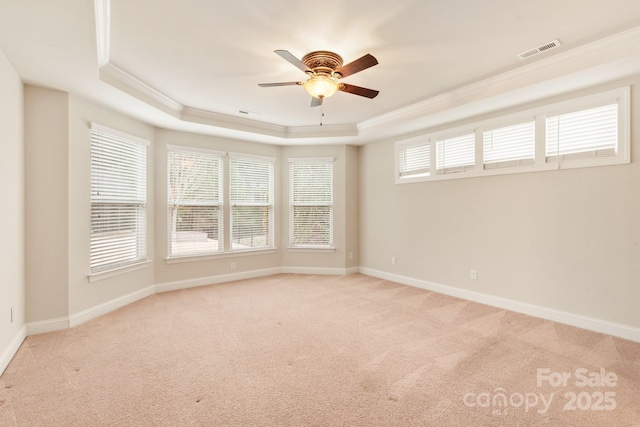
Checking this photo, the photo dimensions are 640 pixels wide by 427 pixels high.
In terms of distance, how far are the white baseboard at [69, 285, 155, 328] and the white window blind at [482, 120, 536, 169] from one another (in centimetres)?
531

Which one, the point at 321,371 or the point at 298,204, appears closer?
the point at 321,371

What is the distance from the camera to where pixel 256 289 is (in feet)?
16.8

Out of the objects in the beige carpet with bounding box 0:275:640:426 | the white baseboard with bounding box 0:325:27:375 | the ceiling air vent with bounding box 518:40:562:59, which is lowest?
the beige carpet with bounding box 0:275:640:426

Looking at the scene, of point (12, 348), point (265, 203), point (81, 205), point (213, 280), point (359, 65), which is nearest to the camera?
point (359, 65)

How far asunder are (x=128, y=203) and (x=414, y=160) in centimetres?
448

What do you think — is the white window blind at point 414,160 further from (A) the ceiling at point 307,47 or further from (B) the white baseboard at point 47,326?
(B) the white baseboard at point 47,326

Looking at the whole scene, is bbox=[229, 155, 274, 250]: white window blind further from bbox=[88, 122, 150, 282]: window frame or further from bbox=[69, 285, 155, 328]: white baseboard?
bbox=[69, 285, 155, 328]: white baseboard

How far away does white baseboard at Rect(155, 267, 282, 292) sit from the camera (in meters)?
5.06

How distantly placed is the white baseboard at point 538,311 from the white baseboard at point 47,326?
476 cm

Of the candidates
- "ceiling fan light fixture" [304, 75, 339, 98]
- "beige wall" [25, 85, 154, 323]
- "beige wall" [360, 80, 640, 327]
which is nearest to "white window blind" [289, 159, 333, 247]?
"beige wall" [360, 80, 640, 327]

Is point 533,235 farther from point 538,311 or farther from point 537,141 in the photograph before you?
point 537,141

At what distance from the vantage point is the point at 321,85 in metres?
2.94

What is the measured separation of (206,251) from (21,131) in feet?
9.66

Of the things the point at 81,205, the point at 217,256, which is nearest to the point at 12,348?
the point at 81,205
